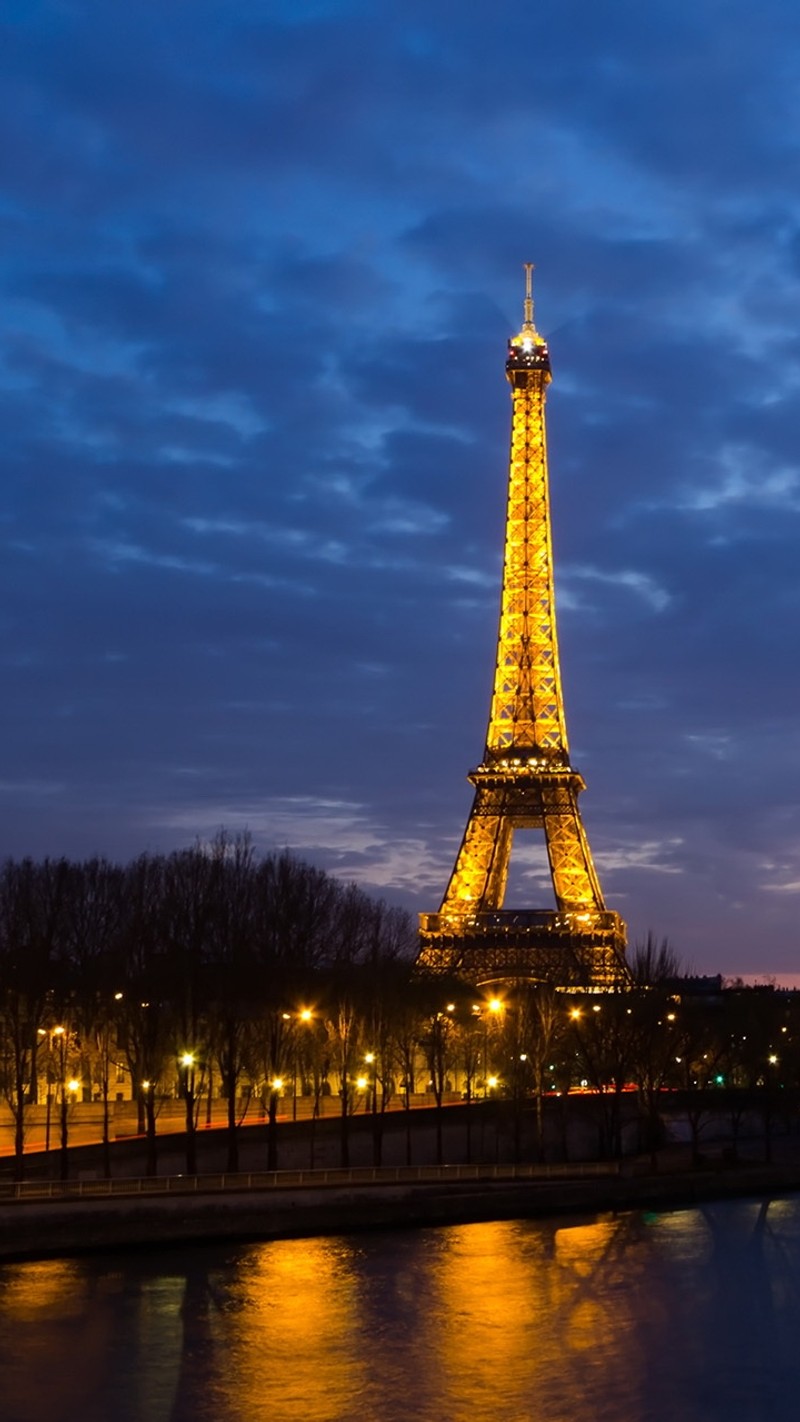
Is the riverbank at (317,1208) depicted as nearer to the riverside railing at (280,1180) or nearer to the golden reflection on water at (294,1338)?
the riverside railing at (280,1180)

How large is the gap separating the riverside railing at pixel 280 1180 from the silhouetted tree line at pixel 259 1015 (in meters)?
4.27

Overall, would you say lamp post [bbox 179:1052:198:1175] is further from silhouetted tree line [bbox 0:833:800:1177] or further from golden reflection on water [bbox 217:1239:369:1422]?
golden reflection on water [bbox 217:1239:369:1422]

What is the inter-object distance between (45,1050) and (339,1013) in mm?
12796

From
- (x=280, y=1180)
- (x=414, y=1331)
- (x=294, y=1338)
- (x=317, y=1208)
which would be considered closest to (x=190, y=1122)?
(x=280, y=1180)

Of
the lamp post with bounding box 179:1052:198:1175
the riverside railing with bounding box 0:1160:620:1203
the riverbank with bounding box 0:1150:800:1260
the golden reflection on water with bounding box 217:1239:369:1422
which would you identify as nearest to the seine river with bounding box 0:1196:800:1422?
the golden reflection on water with bounding box 217:1239:369:1422

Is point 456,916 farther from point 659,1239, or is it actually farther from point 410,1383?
point 410,1383

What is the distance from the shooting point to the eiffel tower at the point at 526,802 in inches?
4867

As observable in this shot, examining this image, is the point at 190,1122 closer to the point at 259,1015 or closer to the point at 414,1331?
the point at 259,1015

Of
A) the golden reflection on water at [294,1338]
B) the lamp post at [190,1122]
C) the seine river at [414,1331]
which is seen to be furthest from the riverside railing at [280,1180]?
the golden reflection on water at [294,1338]

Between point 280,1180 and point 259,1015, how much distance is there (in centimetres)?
1512

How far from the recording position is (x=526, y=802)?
5064 inches

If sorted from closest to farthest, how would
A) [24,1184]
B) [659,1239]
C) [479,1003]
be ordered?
1. [24,1184]
2. [659,1239]
3. [479,1003]

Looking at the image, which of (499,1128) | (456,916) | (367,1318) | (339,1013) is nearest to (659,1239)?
(367,1318)

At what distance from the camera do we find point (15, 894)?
70.4 meters
